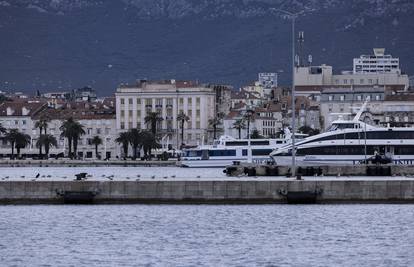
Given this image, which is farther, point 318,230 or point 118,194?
point 118,194

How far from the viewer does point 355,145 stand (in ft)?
477

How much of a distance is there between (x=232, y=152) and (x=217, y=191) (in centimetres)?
8477

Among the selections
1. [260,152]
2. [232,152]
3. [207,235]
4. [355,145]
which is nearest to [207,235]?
[207,235]

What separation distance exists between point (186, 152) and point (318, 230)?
352ft

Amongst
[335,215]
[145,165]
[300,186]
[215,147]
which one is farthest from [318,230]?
[145,165]

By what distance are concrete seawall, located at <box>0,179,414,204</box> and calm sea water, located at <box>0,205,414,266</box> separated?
55 centimetres

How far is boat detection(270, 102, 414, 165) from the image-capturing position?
14325cm

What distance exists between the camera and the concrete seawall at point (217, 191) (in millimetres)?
87875

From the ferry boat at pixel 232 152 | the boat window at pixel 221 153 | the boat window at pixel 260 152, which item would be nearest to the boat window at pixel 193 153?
the ferry boat at pixel 232 152

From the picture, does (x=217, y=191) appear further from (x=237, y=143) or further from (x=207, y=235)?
(x=237, y=143)

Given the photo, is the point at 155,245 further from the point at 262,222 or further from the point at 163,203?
the point at 163,203

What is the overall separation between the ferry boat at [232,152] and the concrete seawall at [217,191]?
73.6 meters

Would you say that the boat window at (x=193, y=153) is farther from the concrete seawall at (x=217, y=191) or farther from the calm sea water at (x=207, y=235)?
the calm sea water at (x=207, y=235)

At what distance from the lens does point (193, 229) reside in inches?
3019
